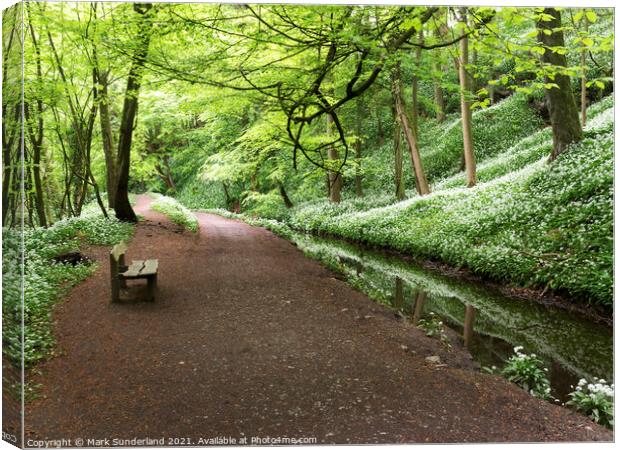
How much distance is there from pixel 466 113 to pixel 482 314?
265 centimetres

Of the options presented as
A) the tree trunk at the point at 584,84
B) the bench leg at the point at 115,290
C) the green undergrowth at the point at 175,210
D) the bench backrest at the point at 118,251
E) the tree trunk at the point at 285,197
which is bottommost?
the bench leg at the point at 115,290

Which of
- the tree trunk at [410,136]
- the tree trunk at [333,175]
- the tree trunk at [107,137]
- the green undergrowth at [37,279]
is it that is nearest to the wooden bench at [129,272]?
the green undergrowth at [37,279]

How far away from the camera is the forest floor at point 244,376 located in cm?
320

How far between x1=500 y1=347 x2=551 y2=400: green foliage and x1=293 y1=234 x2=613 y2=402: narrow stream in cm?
15

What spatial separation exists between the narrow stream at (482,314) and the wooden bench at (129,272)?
286cm

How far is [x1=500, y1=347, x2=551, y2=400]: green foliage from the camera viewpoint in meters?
4.06

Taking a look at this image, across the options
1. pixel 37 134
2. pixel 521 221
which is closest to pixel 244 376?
pixel 37 134

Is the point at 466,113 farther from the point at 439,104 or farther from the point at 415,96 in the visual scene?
the point at 415,96

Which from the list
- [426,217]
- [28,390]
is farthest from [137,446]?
[426,217]

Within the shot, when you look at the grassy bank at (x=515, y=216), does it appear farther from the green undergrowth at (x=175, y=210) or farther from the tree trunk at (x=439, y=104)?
the green undergrowth at (x=175, y=210)

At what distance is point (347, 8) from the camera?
152 inches

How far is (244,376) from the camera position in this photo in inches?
140

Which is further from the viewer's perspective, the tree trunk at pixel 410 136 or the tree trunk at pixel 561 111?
the tree trunk at pixel 410 136

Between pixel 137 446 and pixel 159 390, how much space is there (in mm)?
388
